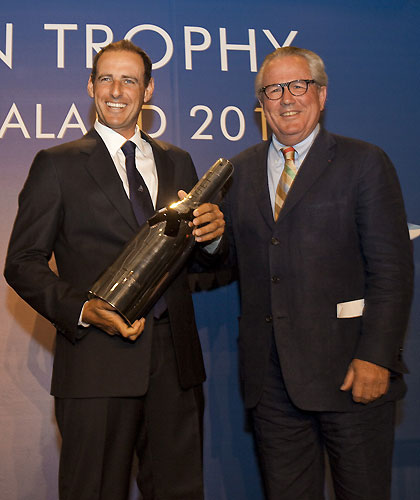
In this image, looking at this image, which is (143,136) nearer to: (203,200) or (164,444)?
(203,200)

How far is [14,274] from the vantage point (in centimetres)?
170

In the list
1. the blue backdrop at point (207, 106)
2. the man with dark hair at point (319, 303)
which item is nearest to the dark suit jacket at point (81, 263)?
the man with dark hair at point (319, 303)

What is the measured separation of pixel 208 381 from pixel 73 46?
1584 millimetres

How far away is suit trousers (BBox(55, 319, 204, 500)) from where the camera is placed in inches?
64.9

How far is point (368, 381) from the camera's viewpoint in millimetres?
1714

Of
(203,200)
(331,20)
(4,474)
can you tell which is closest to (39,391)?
(4,474)

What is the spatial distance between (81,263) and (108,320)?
0.77 feet

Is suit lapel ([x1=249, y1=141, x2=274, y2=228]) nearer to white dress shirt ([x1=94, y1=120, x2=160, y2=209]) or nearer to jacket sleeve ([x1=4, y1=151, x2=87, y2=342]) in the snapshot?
white dress shirt ([x1=94, y1=120, x2=160, y2=209])

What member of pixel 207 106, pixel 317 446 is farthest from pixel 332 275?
pixel 207 106

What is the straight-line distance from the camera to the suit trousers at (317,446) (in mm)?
1757

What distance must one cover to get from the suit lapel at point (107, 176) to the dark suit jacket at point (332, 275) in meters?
0.44

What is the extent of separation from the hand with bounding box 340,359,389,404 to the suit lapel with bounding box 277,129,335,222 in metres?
0.51

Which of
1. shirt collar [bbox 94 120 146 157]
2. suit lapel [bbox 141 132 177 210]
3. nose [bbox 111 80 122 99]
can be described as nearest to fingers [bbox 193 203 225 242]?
suit lapel [bbox 141 132 177 210]

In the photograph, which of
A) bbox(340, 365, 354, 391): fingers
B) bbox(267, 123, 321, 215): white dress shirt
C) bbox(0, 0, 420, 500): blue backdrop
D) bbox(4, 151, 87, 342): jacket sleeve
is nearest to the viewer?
bbox(4, 151, 87, 342): jacket sleeve
